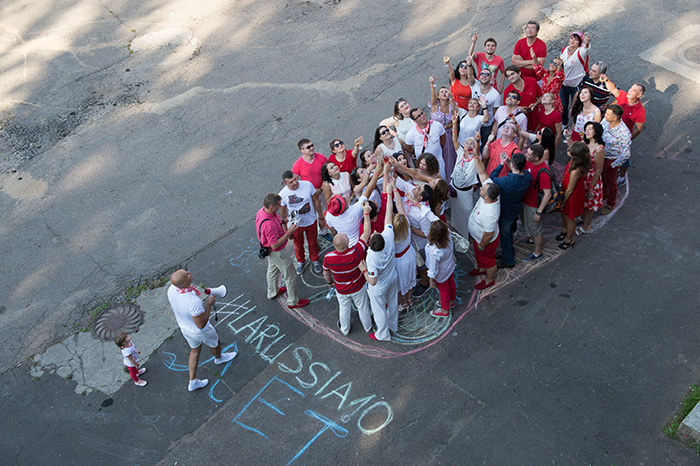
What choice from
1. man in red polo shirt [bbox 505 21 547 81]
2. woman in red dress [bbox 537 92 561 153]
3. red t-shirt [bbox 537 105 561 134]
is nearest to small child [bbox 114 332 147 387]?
woman in red dress [bbox 537 92 561 153]

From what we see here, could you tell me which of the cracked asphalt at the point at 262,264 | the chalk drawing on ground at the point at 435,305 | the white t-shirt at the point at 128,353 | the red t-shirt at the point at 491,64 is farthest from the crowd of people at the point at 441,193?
the white t-shirt at the point at 128,353

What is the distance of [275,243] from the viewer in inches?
246

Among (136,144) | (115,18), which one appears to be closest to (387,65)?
(136,144)

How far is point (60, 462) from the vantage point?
18.3 feet

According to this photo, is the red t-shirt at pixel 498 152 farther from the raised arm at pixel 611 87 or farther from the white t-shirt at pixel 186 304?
the white t-shirt at pixel 186 304

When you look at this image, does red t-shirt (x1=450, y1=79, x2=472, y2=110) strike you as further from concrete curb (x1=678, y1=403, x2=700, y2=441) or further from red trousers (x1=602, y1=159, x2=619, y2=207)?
concrete curb (x1=678, y1=403, x2=700, y2=441)

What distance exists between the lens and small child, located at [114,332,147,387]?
587 centimetres

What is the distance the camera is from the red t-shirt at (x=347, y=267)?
5551 mm

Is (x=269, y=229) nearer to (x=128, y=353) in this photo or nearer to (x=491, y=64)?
(x=128, y=353)

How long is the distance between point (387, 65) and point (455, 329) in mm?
7264

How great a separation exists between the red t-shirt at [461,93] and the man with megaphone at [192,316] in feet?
16.8

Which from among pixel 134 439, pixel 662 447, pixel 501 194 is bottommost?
pixel 662 447

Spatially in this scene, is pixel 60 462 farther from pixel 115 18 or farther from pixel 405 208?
pixel 115 18

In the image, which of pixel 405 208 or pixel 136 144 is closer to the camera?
pixel 405 208
